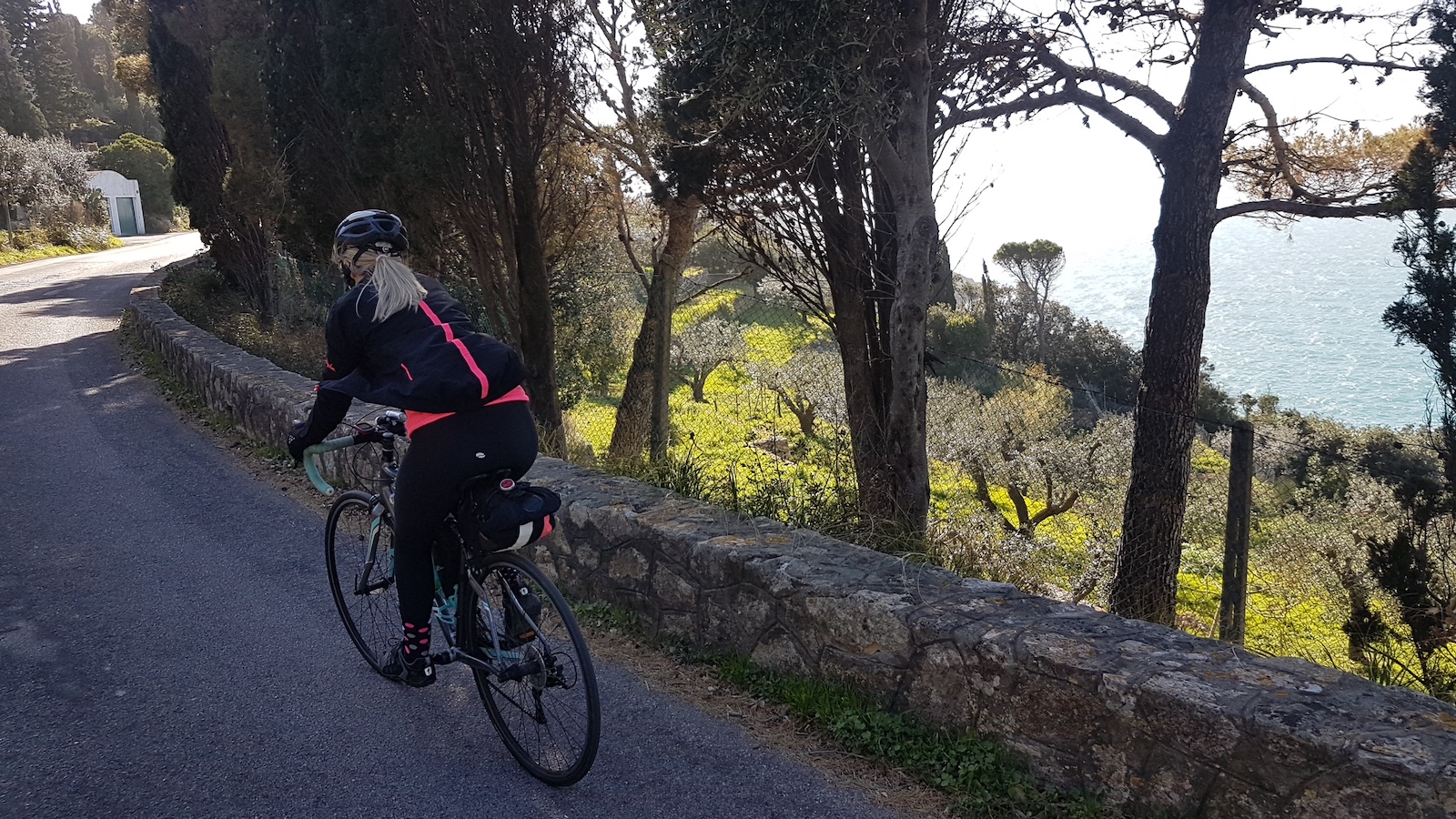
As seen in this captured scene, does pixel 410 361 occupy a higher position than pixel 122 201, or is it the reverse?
pixel 122 201

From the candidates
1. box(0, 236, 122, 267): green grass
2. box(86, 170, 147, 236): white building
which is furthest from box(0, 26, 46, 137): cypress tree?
box(0, 236, 122, 267): green grass

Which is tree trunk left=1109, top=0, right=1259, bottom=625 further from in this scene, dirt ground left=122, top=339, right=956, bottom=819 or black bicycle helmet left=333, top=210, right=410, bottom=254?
black bicycle helmet left=333, top=210, right=410, bottom=254

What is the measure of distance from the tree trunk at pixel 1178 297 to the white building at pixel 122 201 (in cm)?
5408

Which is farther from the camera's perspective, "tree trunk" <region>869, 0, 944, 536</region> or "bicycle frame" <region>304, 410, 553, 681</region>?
"tree trunk" <region>869, 0, 944, 536</region>

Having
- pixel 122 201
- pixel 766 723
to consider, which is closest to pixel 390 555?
pixel 766 723

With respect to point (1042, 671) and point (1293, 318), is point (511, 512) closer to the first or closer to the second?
point (1042, 671)

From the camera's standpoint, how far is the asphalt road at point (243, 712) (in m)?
3.22

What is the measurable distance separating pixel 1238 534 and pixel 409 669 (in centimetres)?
406

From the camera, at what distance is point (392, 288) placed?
323 cm

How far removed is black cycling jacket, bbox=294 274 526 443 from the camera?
3070mm

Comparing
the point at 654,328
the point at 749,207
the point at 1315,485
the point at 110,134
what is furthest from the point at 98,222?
the point at 1315,485

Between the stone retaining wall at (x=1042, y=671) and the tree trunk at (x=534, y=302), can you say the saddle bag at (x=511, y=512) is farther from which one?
the tree trunk at (x=534, y=302)

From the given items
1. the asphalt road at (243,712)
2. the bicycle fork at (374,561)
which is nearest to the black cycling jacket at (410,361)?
the bicycle fork at (374,561)

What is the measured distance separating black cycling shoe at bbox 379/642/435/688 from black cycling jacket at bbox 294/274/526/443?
Result: 0.94 meters
